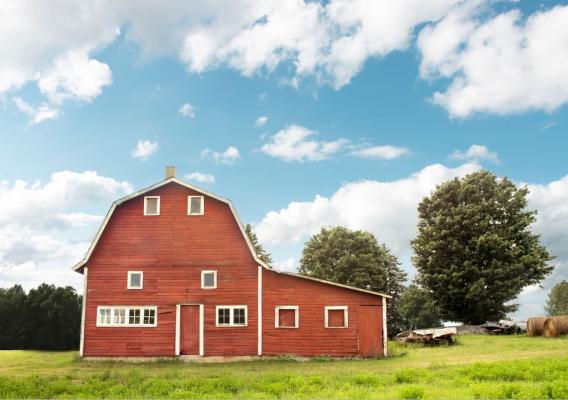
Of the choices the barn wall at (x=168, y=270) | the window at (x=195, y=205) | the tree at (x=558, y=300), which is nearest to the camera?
the barn wall at (x=168, y=270)

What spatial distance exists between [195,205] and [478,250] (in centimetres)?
2501

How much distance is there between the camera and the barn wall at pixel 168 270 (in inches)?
1180

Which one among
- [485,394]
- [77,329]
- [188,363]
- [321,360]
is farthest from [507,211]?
[77,329]

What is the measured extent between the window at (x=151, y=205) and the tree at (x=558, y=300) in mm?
75027

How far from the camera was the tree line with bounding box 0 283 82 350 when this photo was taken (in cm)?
6009

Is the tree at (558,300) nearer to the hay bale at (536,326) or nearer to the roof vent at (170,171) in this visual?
the hay bale at (536,326)

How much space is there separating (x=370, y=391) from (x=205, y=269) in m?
15.8

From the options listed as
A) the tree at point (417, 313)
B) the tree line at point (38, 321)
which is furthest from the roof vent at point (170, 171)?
the tree at point (417, 313)

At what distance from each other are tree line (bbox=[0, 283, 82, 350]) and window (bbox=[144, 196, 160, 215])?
34.9m

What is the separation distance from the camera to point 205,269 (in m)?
30.5

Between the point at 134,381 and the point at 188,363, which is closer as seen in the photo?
the point at 134,381

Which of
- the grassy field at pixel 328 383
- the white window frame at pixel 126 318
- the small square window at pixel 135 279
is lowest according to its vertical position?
the grassy field at pixel 328 383

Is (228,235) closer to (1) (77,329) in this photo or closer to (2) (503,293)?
(2) (503,293)

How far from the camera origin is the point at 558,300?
88875mm
